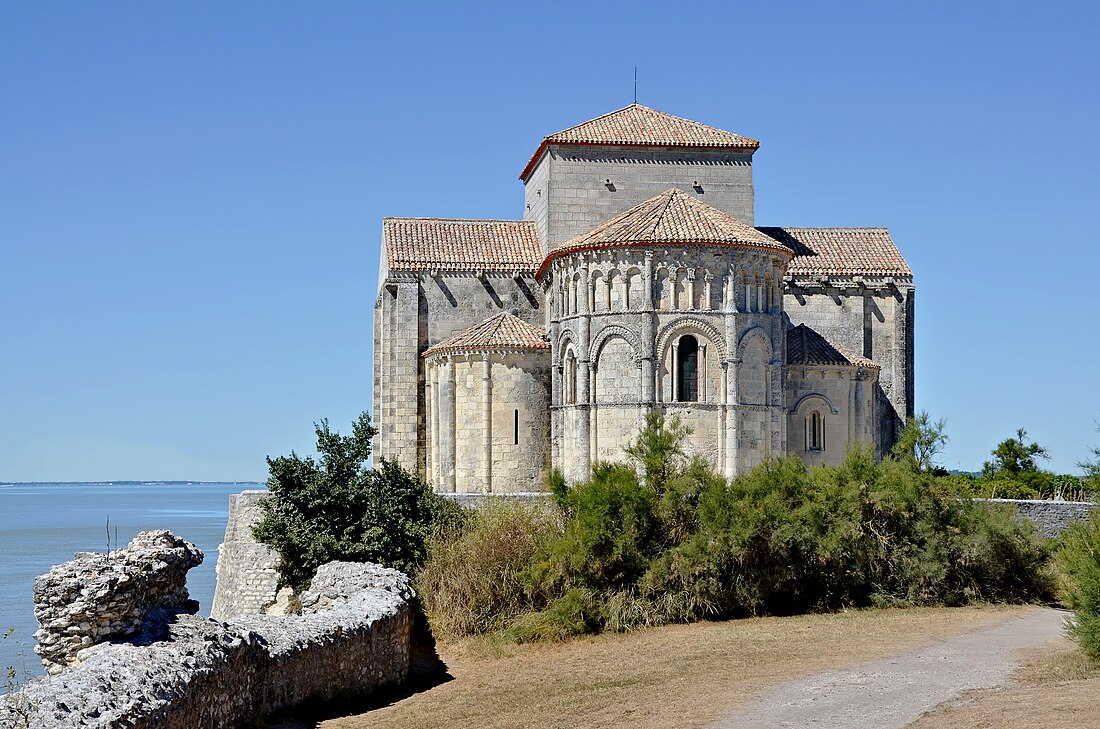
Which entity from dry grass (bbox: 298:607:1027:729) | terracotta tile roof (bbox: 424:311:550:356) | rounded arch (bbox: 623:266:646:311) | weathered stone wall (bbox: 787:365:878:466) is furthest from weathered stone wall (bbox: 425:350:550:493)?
dry grass (bbox: 298:607:1027:729)

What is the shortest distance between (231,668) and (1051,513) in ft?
→ 62.3

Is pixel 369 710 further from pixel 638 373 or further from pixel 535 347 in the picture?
pixel 535 347

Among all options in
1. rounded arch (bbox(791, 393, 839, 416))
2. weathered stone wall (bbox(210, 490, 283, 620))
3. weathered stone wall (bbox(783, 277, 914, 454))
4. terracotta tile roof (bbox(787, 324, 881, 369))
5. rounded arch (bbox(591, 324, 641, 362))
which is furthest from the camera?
weathered stone wall (bbox(783, 277, 914, 454))

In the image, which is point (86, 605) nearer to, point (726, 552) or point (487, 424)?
point (726, 552)

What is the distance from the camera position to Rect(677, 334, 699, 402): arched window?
2853 cm

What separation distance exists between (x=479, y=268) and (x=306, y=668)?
67.5ft

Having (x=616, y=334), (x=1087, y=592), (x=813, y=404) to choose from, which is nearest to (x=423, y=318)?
(x=616, y=334)

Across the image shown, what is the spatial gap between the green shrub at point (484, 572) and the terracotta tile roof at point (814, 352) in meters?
10.5

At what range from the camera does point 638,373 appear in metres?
28.5

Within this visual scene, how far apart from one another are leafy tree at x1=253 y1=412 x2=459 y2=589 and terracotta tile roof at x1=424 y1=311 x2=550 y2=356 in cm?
625

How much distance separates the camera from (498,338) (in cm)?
3152

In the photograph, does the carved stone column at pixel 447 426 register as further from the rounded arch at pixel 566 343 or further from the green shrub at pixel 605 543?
the green shrub at pixel 605 543

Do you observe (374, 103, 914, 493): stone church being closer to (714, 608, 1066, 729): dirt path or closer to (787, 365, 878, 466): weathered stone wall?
(787, 365, 878, 466): weathered stone wall

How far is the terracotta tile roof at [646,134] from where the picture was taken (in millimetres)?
33281
